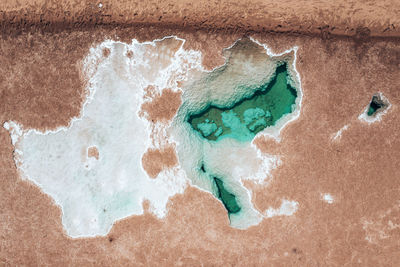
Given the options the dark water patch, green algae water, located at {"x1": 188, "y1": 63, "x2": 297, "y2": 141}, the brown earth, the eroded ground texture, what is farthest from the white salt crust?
the dark water patch

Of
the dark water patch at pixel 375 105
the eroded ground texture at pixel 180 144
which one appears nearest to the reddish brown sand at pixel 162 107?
the eroded ground texture at pixel 180 144

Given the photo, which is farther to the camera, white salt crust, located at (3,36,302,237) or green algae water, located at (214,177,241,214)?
green algae water, located at (214,177,241,214)

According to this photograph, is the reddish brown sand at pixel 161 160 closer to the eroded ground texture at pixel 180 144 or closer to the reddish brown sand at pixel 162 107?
the eroded ground texture at pixel 180 144

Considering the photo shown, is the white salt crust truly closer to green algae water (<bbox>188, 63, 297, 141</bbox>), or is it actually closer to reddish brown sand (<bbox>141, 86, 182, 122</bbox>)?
reddish brown sand (<bbox>141, 86, 182, 122</bbox>)

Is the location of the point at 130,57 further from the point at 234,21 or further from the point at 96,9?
the point at 234,21

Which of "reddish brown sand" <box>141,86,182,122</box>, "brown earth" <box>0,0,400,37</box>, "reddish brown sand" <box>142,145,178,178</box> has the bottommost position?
"reddish brown sand" <box>142,145,178,178</box>

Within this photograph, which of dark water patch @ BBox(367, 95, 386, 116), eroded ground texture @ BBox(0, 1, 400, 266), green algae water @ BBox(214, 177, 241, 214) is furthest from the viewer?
green algae water @ BBox(214, 177, 241, 214)
